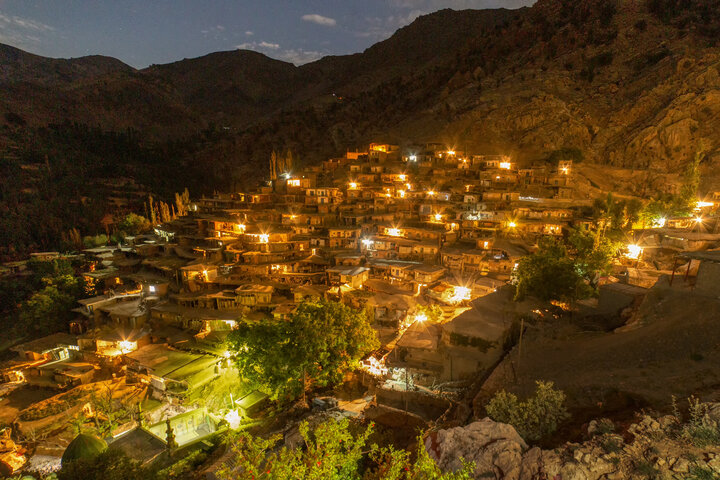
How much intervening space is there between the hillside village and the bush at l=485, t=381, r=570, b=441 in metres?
4.71

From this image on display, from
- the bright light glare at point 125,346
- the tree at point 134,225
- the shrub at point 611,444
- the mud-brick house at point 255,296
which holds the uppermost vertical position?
the shrub at point 611,444

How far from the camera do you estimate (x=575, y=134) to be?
209 feet

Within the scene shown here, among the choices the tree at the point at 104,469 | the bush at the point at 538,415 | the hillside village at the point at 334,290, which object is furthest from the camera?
the hillside village at the point at 334,290

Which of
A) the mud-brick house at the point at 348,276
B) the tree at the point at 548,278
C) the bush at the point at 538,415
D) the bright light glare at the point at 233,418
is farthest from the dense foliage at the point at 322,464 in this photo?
the mud-brick house at the point at 348,276

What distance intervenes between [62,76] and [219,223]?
187 metres

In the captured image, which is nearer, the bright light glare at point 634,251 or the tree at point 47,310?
the bright light glare at point 634,251

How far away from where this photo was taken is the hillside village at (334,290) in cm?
1939

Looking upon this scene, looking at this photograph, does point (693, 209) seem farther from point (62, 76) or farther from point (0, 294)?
point (62, 76)

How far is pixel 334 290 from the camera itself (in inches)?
1293

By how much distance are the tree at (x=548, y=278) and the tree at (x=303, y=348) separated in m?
10.6

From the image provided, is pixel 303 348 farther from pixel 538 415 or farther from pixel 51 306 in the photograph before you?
pixel 51 306

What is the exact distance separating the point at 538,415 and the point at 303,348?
1212 cm

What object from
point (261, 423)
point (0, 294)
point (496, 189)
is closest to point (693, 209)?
point (496, 189)

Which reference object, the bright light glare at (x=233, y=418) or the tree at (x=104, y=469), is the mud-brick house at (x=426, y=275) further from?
the tree at (x=104, y=469)
